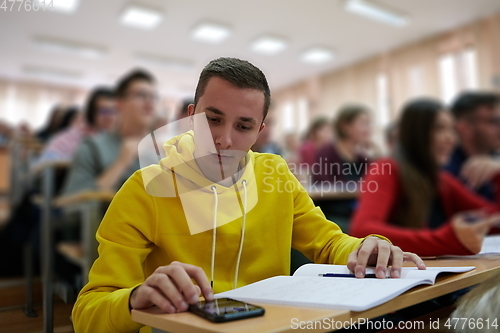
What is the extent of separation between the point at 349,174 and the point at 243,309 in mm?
383

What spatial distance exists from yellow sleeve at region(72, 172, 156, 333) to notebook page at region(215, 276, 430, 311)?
9cm

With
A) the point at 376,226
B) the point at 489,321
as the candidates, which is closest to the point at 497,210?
the point at 376,226

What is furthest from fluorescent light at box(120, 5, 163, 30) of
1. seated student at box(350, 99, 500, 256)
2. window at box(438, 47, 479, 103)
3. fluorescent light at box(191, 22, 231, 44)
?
seated student at box(350, 99, 500, 256)

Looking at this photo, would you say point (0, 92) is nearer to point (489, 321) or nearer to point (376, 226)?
point (376, 226)

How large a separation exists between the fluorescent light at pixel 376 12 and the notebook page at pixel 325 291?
12.4ft

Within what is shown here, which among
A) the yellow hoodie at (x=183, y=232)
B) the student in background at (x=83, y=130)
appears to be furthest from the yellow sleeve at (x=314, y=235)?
the student in background at (x=83, y=130)

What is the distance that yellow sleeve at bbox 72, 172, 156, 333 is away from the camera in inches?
15.5

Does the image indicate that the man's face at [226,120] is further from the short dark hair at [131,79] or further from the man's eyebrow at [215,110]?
the short dark hair at [131,79]

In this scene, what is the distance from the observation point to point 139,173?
1.38 ft

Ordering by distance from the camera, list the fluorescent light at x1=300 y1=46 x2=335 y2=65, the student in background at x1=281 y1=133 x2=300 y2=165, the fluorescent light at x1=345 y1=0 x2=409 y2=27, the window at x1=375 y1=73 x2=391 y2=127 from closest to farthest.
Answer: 1. the student in background at x1=281 y1=133 x2=300 y2=165
2. the fluorescent light at x1=300 y1=46 x2=335 y2=65
3. the fluorescent light at x1=345 y1=0 x2=409 y2=27
4. the window at x1=375 y1=73 x2=391 y2=127

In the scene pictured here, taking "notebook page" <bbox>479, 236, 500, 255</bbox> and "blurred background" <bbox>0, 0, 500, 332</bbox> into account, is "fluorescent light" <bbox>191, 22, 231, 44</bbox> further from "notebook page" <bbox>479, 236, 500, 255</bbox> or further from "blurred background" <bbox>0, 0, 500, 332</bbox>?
"notebook page" <bbox>479, 236, 500, 255</bbox>

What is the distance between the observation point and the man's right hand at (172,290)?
32 centimetres

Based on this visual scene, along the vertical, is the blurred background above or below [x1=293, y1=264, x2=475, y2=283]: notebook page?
above

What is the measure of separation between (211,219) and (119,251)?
0.09 meters
